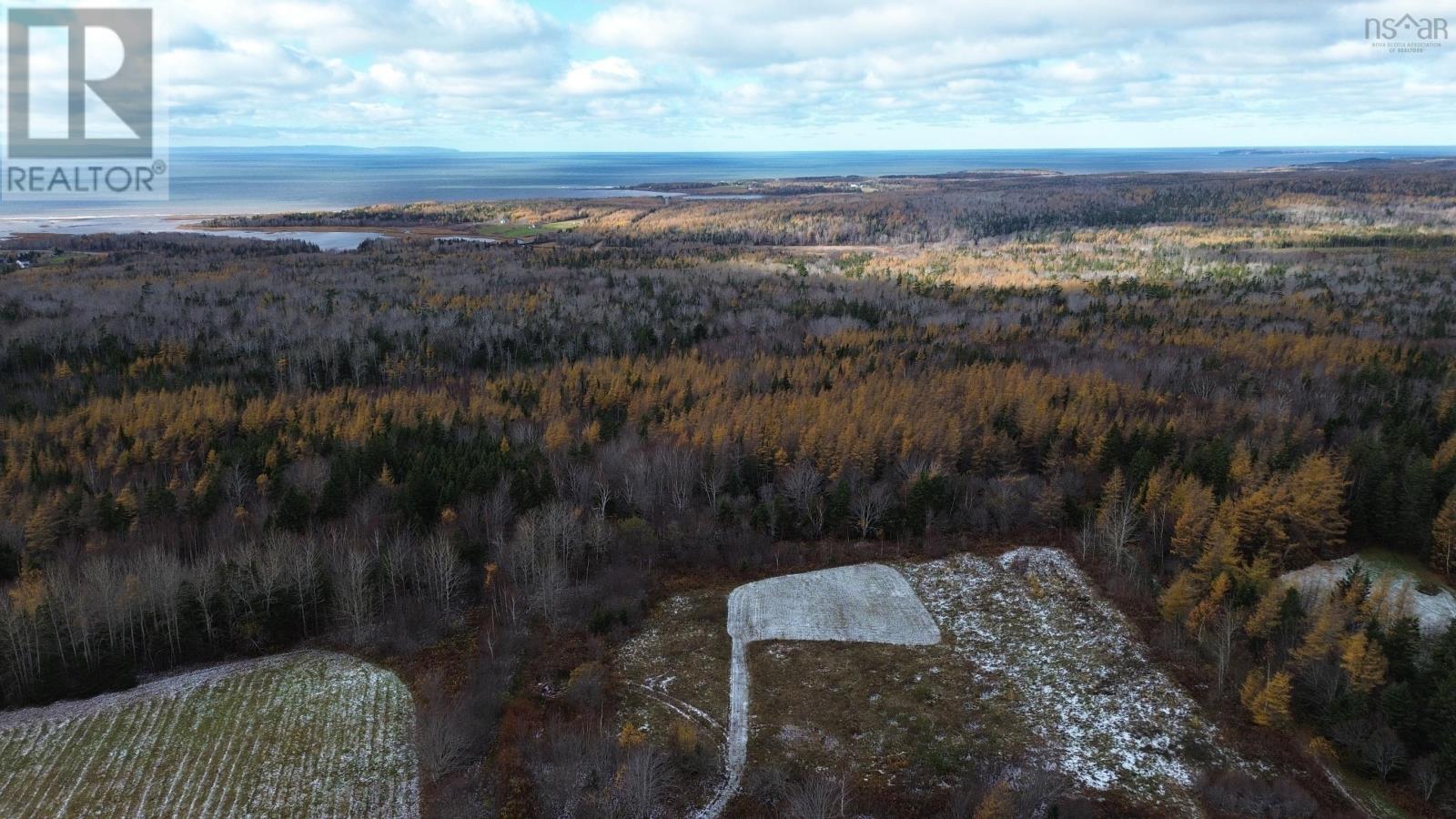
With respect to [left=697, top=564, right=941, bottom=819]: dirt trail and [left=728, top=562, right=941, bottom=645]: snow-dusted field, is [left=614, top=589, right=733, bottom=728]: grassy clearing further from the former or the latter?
[left=728, top=562, right=941, bottom=645]: snow-dusted field

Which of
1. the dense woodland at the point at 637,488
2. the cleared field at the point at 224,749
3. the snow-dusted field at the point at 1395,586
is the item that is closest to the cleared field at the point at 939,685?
the dense woodland at the point at 637,488

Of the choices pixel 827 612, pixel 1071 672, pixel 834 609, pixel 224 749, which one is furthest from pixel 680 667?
pixel 224 749

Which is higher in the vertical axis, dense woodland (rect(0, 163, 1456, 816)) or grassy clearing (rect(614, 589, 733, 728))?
dense woodland (rect(0, 163, 1456, 816))

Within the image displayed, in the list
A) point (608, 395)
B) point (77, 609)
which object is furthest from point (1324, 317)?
point (77, 609)

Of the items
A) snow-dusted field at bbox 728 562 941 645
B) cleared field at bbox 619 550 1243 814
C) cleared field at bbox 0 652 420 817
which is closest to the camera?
cleared field at bbox 0 652 420 817

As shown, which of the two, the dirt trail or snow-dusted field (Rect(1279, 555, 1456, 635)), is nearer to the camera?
the dirt trail

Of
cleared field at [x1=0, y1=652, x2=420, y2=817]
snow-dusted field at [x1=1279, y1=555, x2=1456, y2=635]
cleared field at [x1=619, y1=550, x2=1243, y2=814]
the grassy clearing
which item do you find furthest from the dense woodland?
cleared field at [x1=0, y1=652, x2=420, y2=817]

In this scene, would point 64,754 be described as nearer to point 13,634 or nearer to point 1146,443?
point 13,634
